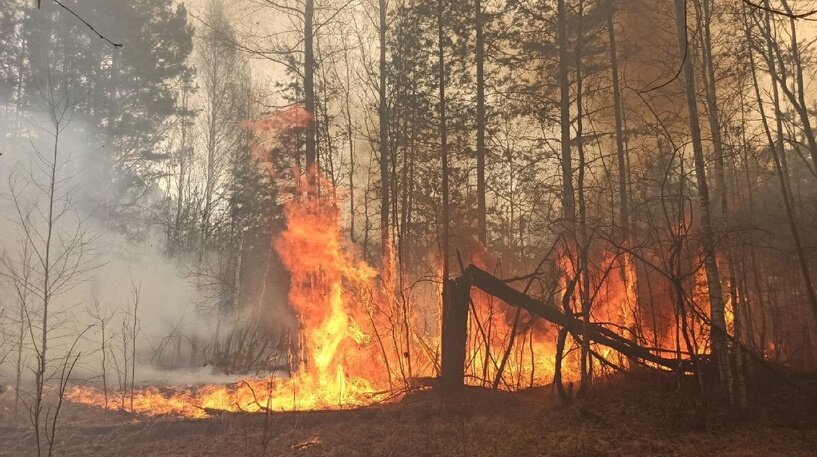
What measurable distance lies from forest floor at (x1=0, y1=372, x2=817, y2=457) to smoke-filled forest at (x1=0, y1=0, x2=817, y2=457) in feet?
0.19

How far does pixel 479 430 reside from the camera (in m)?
8.81

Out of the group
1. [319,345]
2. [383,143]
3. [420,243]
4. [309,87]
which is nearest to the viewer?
[319,345]

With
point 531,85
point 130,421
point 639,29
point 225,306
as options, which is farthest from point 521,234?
point 130,421

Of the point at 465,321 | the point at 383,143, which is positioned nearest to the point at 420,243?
the point at 383,143

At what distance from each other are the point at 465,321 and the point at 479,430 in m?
2.16

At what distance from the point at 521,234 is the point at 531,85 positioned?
27.4ft

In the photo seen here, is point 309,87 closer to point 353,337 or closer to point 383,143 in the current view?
point 383,143

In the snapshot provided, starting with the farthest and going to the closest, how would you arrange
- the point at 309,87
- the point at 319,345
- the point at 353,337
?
1. the point at 309,87
2. the point at 353,337
3. the point at 319,345

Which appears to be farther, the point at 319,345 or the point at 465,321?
the point at 319,345

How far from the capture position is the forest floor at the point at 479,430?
24.9ft

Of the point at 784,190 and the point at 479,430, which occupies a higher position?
the point at 784,190

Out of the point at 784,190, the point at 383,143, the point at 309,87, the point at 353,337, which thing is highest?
the point at 309,87

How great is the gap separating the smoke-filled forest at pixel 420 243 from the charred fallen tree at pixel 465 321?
0.19 ft

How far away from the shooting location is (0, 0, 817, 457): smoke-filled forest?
8828 millimetres
